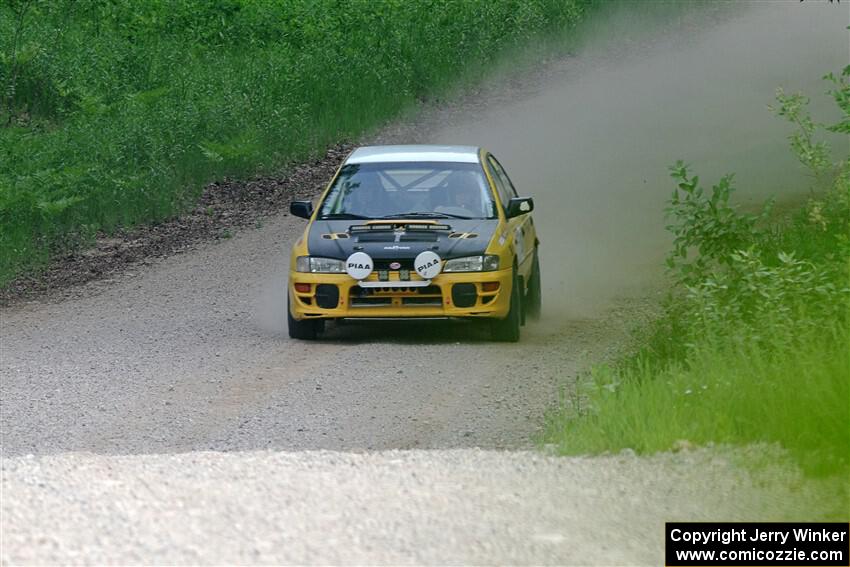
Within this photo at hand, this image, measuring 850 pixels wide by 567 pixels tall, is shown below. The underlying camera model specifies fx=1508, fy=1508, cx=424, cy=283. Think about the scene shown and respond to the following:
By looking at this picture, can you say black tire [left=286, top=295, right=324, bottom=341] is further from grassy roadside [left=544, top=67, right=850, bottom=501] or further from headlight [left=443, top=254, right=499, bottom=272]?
grassy roadside [left=544, top=67, right=850, bottom=501]

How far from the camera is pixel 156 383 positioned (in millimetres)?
12133

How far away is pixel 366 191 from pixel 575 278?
4.66 m

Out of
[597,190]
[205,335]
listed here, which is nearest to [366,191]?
[205,335]

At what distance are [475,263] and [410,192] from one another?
135 cm

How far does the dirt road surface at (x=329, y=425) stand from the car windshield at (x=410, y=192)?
1179 mm

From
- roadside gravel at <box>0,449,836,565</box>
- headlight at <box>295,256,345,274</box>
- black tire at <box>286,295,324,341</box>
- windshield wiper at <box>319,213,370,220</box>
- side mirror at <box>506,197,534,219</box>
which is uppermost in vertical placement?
side mirror at <box>506,197,534,219</box>

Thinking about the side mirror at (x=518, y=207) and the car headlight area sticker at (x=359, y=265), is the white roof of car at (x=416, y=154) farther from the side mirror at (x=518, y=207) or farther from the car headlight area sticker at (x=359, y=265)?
the car headlight area sticker at (x=359, y=265)

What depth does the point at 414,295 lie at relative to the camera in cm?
1340

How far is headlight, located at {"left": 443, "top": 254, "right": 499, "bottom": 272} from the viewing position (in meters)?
13.3

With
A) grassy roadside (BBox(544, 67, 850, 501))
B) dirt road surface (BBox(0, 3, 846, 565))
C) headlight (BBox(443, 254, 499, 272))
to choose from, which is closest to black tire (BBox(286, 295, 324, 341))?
dirt road surface (BBox(0, 3, 846, 565))

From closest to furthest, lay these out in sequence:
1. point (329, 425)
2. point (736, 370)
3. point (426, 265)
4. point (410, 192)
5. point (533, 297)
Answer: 1. point (736, 370)
2. point (329, 425)
3. point (426, 265)
4. point (410, 192)
5. point (533, 297)

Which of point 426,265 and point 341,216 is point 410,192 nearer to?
point 341,216

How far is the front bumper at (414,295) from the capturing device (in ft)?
43.8

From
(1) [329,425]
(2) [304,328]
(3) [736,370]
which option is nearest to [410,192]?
(2) [304,328]
